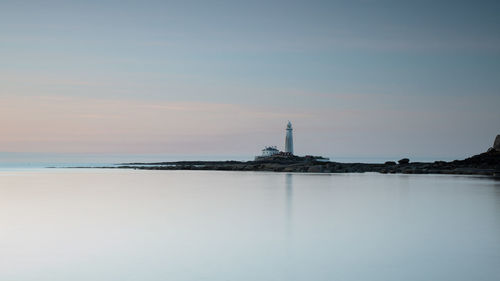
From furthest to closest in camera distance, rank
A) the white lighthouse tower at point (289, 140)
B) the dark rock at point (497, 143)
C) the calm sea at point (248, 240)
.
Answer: the white lighthouse tower at point (289, 140) < the dark rock at point (497, 143) < the calm sea at point (248, 240)

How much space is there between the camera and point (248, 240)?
932 cm

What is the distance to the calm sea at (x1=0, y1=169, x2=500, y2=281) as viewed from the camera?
266 inches

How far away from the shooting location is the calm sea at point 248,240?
676cm

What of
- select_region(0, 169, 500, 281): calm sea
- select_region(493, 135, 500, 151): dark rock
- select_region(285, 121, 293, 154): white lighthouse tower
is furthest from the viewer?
select_region(285, 121, 293, 154): white lighthouse tower

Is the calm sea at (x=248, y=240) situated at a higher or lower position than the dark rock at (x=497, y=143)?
lower

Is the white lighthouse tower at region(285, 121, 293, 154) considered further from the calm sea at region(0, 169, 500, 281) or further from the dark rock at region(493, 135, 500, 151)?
the calm sea at region(0, 169, 500, 281)

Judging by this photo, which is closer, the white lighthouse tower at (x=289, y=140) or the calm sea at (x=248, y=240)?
the calm sea at (x=248, y=240)

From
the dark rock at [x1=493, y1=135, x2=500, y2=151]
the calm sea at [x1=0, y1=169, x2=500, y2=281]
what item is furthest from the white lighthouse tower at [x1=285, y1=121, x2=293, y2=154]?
the calm sea at [x1=0, y1=169, x2=500, y2=281]

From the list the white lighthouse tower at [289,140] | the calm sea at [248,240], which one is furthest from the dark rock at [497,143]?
the white lighthouse tower at [289,140]

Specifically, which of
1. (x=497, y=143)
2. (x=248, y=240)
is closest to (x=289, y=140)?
(x=497, y=143)

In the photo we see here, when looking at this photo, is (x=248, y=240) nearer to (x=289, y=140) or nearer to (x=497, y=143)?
(x=497, y=143)

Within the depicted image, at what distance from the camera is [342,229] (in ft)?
35.2

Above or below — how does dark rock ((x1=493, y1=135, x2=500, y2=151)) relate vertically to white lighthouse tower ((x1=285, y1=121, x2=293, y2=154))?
below

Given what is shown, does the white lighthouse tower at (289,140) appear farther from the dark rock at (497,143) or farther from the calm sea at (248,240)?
the calm sea at (248,240)
